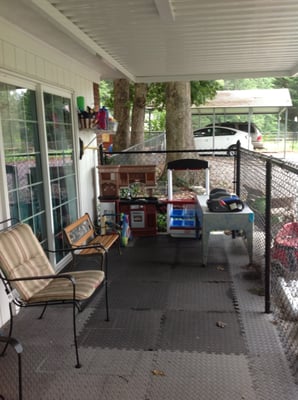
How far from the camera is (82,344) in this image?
10.3ft

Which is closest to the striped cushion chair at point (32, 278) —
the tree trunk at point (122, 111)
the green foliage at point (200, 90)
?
the tree trunk at point (122, 111)

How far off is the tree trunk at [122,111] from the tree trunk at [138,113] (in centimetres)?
26

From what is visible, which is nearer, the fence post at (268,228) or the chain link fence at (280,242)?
the chain link fence at (280,242)

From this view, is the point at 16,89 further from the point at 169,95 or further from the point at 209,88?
the point at 209,88

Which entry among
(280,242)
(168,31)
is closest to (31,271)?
(280,242)

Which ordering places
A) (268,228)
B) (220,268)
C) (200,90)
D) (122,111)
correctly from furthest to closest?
(122,111) < (200,90) < (220,268) < (268,228)

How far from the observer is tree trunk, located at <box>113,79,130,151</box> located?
40.5 feet

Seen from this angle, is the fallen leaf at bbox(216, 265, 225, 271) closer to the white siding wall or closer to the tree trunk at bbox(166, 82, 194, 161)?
the white siding wall

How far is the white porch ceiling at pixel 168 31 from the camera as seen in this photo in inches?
122

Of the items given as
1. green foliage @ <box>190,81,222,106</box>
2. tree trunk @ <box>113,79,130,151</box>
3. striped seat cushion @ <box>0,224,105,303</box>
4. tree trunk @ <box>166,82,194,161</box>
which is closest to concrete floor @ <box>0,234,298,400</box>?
striped seat cushion @ <box>0,224,105,303</box>

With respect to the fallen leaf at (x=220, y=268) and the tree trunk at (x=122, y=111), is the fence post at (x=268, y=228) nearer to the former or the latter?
the fallen leaf at (x=220, y=268)

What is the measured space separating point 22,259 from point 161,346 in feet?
4.54

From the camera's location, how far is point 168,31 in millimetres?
3854

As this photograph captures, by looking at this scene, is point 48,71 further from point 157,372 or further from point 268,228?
point 157,372
